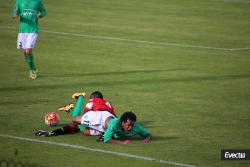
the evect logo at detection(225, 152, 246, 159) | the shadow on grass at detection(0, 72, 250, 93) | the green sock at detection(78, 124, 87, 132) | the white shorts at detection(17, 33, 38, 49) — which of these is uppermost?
the white shorts at detection(17, 33, 38, 49)

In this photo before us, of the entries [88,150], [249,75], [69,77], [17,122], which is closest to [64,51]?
[69,77]

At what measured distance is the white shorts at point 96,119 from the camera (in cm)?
1694

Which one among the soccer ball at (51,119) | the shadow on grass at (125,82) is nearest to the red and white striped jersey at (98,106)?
the soccer ball at (51,119)

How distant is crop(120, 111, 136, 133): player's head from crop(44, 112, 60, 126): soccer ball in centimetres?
242

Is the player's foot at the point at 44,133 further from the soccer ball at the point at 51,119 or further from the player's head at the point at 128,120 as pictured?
the player's head at the point at 128,120

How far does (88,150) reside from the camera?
640 inches

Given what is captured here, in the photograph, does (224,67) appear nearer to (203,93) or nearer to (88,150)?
(203,93)

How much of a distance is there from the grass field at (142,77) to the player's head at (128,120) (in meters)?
0.41

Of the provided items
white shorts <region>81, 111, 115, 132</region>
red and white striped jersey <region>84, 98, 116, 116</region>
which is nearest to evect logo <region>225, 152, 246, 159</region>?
white shorts <region>81, 111, 115, 132</region>

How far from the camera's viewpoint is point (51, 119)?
719 inches

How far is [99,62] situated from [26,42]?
363 centimetres

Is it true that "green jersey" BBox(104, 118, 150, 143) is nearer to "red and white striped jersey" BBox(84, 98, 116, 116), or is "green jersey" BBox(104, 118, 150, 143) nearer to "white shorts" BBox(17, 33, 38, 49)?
"red and white striped jersey" BBox(84, 98, 116, 116)

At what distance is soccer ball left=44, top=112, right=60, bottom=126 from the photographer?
18.3m

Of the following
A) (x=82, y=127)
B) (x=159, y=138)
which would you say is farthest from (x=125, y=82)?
(x=159, y=138)
